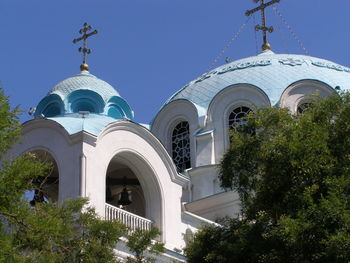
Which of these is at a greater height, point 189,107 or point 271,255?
point 189,107

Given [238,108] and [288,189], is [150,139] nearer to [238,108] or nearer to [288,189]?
[238,108]

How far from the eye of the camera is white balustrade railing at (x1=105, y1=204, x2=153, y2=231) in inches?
624

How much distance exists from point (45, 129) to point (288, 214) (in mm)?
6908

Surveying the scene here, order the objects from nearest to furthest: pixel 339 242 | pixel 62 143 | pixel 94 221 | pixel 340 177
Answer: pixel 339 242 → pixel 340 177 → pixel 94 221 → pixel 62 143

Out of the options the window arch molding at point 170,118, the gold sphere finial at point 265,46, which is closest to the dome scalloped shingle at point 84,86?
the window arch molding at point 170,118

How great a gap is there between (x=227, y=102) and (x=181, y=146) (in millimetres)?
1816

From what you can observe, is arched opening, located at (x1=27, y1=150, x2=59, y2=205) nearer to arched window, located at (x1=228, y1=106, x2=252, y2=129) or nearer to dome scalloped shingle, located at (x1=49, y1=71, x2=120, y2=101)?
dome scalloped shingle, located at (x1=49, y1=71, x2=120, y2=101)

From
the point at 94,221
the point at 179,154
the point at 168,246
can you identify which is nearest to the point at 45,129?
the point at 168,246

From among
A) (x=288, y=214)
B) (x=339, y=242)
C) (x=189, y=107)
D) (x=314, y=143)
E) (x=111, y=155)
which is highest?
(x=189, y=107)

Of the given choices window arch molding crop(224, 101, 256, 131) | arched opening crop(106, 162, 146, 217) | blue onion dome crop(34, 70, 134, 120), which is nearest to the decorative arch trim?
arched opening crop(106, 162, 146, 217)

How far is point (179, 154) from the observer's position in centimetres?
2217

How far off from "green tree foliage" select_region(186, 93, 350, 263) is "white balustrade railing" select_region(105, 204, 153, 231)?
3.55 metres

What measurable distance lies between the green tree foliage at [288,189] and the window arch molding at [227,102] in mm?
8580

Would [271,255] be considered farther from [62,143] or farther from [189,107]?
[189,107]
